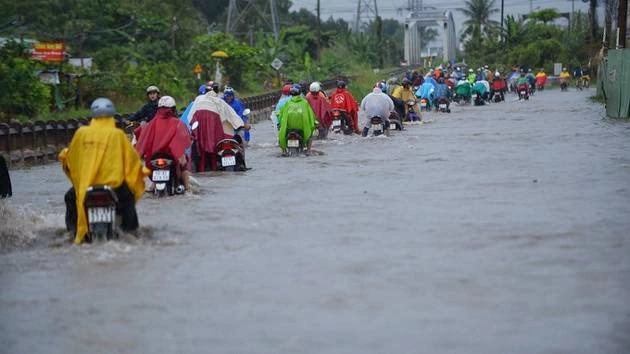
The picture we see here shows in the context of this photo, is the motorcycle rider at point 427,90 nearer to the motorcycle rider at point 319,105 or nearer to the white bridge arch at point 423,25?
the motorcycle rider at point 319,105

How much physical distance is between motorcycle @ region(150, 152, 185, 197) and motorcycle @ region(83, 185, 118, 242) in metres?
3.66

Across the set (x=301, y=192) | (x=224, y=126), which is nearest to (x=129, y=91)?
(x=224, y=126)

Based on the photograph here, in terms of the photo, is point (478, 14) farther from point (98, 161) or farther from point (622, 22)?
point (98, 161)

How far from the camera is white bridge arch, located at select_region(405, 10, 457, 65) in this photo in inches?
4333

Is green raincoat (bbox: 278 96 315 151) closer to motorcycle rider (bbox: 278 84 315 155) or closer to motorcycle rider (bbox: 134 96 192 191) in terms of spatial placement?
motorcycle rider (bbox: 278 84 315 155)

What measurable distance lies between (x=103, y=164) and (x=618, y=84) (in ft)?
77.6

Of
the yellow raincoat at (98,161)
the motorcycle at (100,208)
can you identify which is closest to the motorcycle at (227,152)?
the yellow raincoat at (98,161)

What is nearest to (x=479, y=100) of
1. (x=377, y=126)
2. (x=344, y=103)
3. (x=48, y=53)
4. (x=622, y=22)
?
(x=622, y=22)

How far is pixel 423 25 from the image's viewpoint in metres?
119

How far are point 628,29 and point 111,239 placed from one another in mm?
35703

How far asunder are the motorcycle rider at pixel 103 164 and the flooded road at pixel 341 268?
0.47 m

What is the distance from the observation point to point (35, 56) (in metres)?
38.7

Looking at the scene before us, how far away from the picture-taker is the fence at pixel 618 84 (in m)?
32.5

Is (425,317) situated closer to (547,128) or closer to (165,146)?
(165,146)
